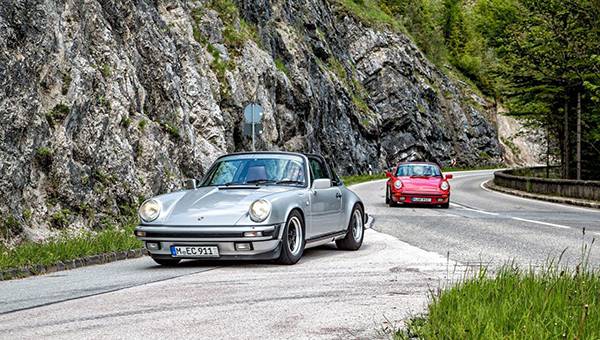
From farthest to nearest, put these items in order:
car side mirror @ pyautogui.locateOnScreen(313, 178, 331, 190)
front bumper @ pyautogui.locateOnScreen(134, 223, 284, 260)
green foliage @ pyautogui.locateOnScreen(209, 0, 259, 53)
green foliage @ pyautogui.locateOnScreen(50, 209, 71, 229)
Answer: green foliage @ pyautogui.locateOnScreen(209, 0, 259, 53)
green foliage @ pyautogui.locateOnScreen(50, 209, 71, 229)
car side mirror @ pyautogui.locateOnScreen(313, 178, 331, 190)
front bumper @ pyautogui.locateOnScreen(134, 223, 284, 260)

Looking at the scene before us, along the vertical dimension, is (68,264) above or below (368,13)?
below

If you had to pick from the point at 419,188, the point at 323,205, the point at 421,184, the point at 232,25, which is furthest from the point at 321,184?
Answer: the point at 232,25

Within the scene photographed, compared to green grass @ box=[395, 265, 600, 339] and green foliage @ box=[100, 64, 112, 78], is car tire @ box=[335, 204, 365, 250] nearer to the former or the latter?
green grass @ box=[395, 265, 600, 339]

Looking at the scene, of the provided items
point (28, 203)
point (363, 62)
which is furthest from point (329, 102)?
point (28, 203)

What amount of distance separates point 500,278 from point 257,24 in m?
41.5

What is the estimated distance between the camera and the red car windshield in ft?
80.8

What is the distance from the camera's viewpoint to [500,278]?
5953 mm

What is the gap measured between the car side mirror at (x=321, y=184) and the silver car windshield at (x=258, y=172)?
0.20 m

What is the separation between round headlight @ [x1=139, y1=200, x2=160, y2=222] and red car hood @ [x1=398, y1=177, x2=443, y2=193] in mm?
15057

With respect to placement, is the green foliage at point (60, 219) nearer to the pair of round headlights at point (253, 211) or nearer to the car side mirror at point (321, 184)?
the pair of round headlights at point (253, 211)

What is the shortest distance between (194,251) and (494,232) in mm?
7741

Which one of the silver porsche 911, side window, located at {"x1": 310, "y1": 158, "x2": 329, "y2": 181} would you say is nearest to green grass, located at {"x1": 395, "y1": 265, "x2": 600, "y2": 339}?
the silver porsche 911

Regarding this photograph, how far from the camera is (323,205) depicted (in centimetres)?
1067

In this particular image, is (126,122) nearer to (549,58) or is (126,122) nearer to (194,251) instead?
(194,251)
